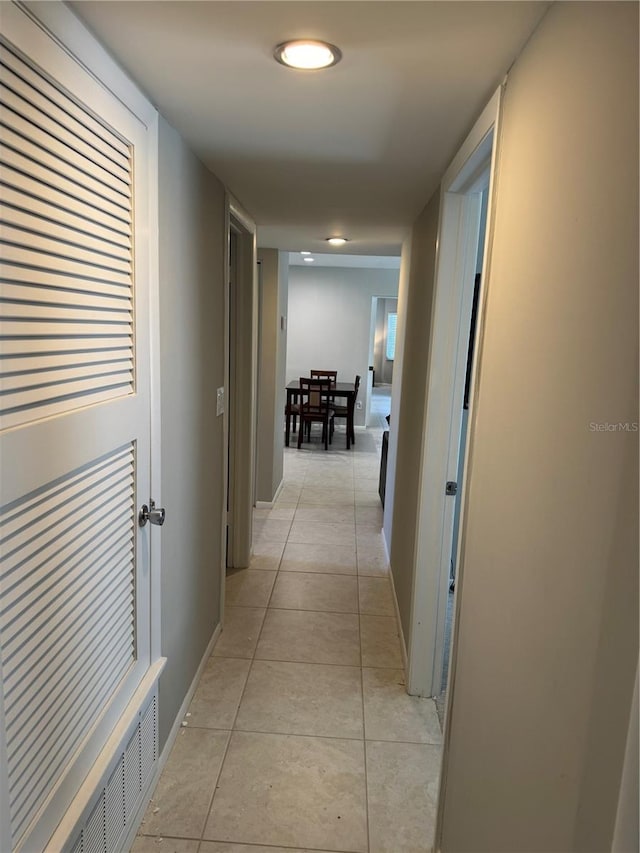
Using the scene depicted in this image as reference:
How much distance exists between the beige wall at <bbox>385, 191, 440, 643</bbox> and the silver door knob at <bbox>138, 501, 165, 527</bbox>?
3.99 feet

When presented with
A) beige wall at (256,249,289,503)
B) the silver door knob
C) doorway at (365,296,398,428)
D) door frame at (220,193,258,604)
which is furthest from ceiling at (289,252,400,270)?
the silver door knob

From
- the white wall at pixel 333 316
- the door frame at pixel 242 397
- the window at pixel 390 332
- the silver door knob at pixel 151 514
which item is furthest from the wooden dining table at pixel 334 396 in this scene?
the window at pixel 390 332

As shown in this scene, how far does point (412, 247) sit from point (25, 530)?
267cm

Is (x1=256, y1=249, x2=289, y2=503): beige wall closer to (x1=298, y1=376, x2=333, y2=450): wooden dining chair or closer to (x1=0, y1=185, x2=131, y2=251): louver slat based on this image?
(x1=298, y1=376, x2=333, y2=450): wooden dining chair

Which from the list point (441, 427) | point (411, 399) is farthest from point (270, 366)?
point (441, 427)

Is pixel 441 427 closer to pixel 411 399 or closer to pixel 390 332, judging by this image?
pixel 411 399

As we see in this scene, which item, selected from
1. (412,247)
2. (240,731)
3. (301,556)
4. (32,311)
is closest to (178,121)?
(32,311)

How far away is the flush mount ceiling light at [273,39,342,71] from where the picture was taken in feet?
3.84

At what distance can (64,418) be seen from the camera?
1.15 meters

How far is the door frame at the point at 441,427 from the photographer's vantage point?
2164 millimetres

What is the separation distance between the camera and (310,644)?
279 centimetres

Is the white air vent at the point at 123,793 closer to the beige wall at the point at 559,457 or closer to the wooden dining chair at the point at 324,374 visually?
the beige wall at the point at 559,457

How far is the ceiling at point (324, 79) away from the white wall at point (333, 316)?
6.34m

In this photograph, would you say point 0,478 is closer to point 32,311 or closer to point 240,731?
point 32,311
